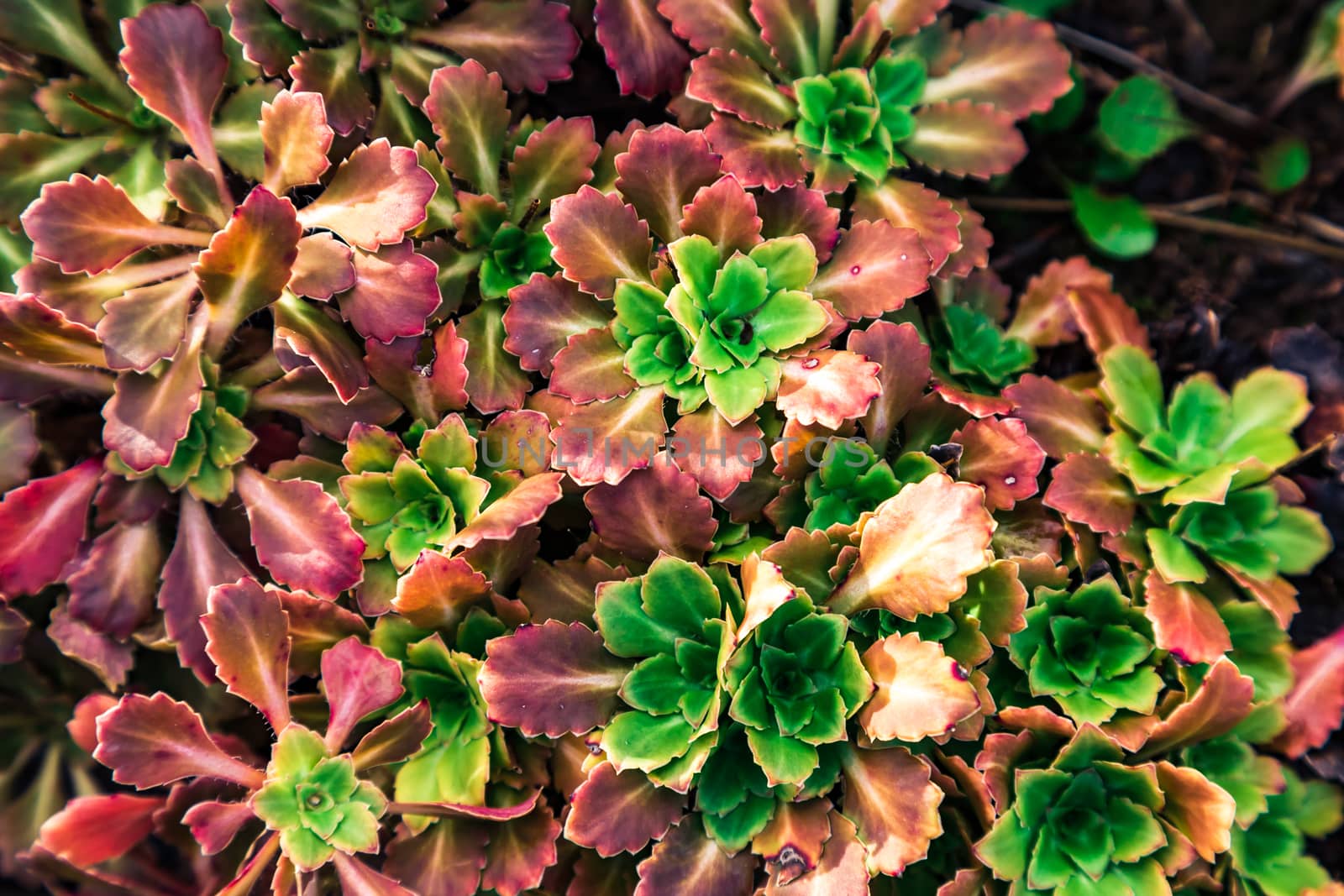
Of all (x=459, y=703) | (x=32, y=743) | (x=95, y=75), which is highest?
(x=95, y=75)

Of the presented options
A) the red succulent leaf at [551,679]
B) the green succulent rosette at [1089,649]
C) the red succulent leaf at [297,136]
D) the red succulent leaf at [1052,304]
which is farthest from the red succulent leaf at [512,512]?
the red succulent leaf at [1052,304]

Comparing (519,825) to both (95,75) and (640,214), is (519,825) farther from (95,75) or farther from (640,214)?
(95,75)

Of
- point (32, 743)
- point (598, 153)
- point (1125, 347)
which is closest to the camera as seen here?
point (598, 153)

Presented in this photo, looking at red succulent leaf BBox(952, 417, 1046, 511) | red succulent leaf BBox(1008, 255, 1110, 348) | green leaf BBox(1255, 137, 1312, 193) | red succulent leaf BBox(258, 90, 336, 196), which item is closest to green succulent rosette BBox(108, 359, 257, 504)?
red succulent leaf BBox(258, 90, 336, 196)

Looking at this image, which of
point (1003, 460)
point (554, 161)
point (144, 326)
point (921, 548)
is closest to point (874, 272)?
point (1003, 460)

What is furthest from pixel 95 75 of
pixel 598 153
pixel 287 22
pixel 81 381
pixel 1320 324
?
pixel 1320 324

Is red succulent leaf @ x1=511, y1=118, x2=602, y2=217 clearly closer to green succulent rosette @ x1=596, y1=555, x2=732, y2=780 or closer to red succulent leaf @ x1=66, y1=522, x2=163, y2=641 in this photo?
green succulent rosette @ x1=596, y1=555, x2=732, y2=780
